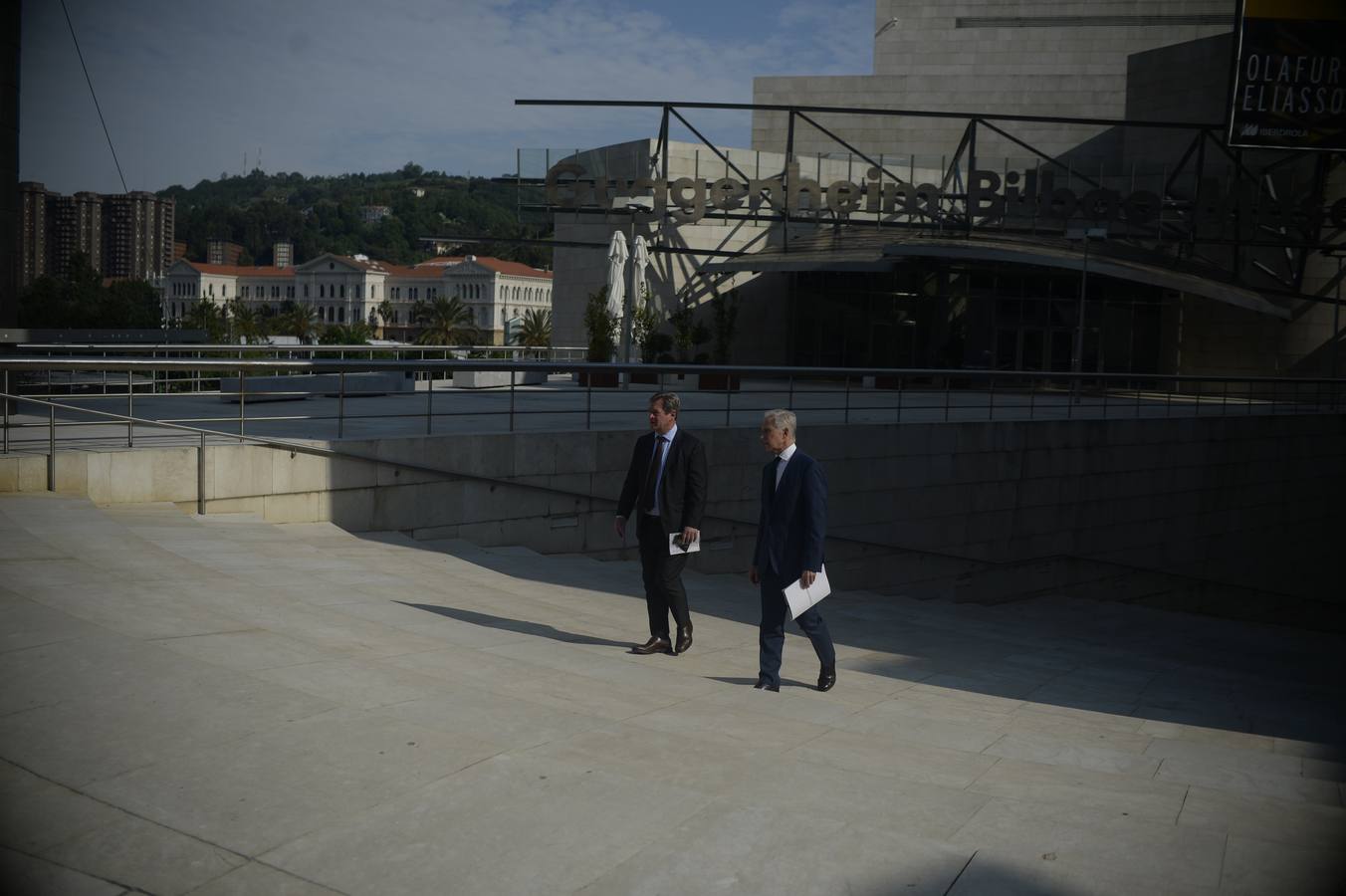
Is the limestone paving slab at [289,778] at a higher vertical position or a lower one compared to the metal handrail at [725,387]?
lower

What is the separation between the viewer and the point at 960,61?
52.3 meters

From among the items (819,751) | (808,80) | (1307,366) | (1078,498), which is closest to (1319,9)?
(1078,498)

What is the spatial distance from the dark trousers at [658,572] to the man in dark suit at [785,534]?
0.83 m

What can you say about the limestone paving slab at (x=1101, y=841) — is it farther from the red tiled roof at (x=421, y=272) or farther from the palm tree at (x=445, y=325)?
the red tiled roof at (x=421, y=272)

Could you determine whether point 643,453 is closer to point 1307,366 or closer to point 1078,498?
point 1078,498

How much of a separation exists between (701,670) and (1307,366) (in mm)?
35989

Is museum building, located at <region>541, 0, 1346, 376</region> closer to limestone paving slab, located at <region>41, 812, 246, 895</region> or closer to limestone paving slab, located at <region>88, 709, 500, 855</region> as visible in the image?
limestone paving slab, located at <region>88, 709, 500, 855</region>

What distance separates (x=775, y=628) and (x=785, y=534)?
0.69 metres

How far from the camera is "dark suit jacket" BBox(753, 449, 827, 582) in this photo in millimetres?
7195

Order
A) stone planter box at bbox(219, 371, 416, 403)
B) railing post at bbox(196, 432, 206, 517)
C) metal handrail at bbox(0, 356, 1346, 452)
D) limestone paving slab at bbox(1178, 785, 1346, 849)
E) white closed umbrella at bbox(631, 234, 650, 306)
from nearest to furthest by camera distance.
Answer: limestone paving slab at bbox(1178, 785, 1346, 849)
railing post at bbox(196, 432, 206, 517)
metal handrail at bbox(0, 356, 1346, 452)
stone planter box at bbox(219, 371, 416, 403)
white closed umbrella at bbox(631, 234, 650, 306)

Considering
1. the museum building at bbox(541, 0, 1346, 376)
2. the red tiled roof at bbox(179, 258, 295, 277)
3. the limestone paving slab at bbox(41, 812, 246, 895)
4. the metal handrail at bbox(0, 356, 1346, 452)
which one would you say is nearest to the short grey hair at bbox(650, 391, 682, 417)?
the metal handrail at bbox(0, 356, 1346, 452)

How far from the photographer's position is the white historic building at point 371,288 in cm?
17538

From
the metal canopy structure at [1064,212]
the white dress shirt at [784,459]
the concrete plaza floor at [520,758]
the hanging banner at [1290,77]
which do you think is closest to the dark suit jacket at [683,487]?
the white dress shirt at [784,459]

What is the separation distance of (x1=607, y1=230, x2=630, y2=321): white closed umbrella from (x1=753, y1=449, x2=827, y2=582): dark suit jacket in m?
22.8
